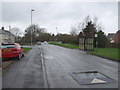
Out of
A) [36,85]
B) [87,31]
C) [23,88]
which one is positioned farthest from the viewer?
[87,31]

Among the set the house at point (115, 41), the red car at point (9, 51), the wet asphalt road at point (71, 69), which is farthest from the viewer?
the house at point (115, 41)

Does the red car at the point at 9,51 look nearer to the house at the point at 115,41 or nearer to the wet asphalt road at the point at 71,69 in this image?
the wet asphalt road at the point at 71,69

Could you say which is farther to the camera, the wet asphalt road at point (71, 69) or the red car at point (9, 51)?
the red car at point (9, 51)

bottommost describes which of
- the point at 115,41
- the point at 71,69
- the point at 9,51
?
the point at 71,69

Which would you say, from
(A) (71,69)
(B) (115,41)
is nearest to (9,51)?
(A) (71,69)

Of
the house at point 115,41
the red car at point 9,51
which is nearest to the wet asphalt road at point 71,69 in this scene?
the red car at point 9,51

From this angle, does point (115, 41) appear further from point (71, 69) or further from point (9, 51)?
point (71, 69)

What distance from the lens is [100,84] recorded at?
573cm

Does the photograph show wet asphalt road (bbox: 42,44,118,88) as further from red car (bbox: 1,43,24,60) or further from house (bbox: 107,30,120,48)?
house (bbox: 107,30,120,48)

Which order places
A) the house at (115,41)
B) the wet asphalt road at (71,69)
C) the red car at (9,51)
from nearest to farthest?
the wet asphalt road at (71,69)
the red car at (9,51)
the house at (115,41)

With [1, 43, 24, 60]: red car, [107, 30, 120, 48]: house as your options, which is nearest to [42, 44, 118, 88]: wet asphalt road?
[1, 43, 24, 60]: red car

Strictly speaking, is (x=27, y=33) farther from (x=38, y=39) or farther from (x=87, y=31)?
(x=87, y=31)

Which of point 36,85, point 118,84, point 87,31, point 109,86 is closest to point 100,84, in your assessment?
point 109,86

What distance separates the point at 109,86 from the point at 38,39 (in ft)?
259
